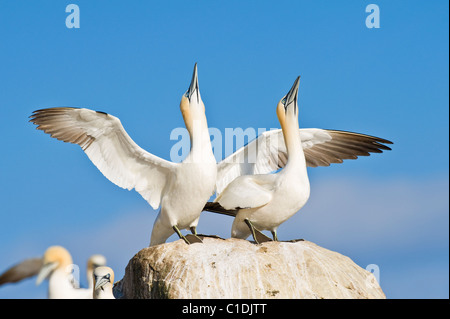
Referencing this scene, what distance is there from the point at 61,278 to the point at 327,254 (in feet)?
14.5

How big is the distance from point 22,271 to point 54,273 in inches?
27.8

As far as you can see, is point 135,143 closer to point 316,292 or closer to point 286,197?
Answer: point 286,197

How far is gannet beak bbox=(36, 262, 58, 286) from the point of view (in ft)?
39.7

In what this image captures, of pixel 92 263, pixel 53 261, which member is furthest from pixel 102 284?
pixel 92 263

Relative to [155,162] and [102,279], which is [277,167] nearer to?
[155,162]

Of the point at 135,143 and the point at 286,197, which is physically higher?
the point at 135,143

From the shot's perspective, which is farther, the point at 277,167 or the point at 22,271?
the point at 277,167

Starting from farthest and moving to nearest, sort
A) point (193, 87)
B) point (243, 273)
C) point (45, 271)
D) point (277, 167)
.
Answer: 1. point (277, 167)
2. point (193, 87)
3. point (45, 271)
4. point (243, 273)

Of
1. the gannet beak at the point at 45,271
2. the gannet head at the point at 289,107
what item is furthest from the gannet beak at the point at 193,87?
the gannet beak at the point at 45,271

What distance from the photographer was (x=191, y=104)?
12.7 metres

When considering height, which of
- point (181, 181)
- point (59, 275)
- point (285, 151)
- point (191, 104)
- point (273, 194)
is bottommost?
point (59, 275)
